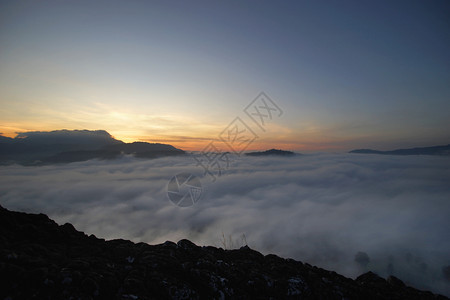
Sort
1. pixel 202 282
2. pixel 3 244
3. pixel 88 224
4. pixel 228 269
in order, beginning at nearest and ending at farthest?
pixel 3 244, pixel 202 282, pixel 228 269, pixel 88 224

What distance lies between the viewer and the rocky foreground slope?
13.5m

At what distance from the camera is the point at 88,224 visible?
182375 millimetres

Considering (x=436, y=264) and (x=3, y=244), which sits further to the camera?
(x=436, y=264)

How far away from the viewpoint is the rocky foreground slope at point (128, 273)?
1349 centimetres

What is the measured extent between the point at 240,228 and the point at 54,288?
650 feet

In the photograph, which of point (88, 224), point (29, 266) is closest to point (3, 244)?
point (29, 266)

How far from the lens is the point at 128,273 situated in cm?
1752

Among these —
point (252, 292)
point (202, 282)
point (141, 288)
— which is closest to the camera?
point (141, 288)

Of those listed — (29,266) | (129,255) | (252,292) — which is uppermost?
(29,266)

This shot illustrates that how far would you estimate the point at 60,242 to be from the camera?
22234 millimetres

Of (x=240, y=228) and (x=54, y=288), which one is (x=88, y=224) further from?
(x=54, y=288)

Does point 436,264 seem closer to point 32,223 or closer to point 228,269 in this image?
point 228,269

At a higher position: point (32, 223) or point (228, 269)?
point (32, 223)

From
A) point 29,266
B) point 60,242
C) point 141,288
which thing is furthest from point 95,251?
point 141,288
